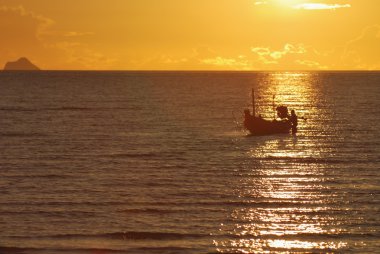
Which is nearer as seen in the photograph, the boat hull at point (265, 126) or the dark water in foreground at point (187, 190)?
the dark water in foreground at point (187, 190)

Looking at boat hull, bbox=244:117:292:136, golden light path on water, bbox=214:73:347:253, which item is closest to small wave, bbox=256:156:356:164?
golden light path on water, bbox=214:73:347:253

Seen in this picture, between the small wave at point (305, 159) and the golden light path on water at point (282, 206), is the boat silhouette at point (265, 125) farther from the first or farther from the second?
the small wave at point (305, 159)

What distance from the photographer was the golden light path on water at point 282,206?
3516 cm

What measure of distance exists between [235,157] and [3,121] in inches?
1927

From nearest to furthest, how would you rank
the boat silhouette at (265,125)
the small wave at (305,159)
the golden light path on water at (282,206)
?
the golden light path on water at (282,206) < the small wave at (305,159) < the boat silhouette at (265,125)

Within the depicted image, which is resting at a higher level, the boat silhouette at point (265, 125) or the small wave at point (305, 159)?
the boat silhouette at point (265, 125)

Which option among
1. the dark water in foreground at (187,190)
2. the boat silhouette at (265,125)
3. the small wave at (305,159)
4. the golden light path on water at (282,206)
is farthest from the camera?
the boat silhouette at (265,125)

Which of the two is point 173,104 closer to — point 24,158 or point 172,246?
point 24,158

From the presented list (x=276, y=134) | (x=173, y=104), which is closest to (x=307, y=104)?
(x=173, y=104)

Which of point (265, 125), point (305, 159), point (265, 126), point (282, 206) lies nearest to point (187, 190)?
point (282, 206)

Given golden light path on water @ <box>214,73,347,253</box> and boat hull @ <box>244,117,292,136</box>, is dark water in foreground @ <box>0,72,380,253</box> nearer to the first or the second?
golden light path on water @ <box>214,73,347,253</box>

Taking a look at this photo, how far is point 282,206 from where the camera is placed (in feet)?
142

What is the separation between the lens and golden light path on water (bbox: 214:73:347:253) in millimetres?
35156

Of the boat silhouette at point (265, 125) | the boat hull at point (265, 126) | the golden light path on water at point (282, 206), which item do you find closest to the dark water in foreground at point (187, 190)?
the golden light path on water at point (282, 206)
